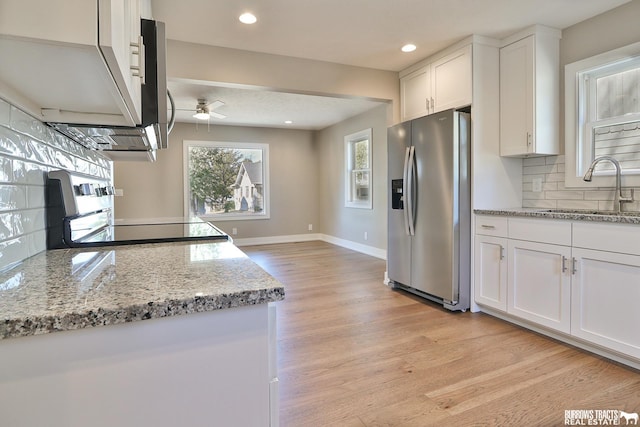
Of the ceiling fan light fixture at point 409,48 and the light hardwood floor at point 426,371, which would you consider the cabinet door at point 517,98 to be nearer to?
the ceiling fan light fixture at point 409,48

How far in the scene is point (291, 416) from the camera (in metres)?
1.69

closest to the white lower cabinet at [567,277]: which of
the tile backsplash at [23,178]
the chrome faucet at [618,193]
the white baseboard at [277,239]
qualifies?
the chrome faucet at [618,193]

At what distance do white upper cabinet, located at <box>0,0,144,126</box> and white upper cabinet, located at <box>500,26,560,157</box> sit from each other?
2.87m

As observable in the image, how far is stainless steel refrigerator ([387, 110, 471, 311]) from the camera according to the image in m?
3.04

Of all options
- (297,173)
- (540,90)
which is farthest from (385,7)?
(297,173)

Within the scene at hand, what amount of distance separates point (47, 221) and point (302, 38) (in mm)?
2419

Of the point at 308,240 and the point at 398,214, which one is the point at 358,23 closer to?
the point at 398,214

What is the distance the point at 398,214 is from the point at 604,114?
185 centimetres

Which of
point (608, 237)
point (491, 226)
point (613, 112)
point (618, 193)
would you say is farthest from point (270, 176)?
point (608, 237)

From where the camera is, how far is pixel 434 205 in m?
3.20

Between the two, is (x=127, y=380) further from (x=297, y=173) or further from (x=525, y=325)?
(x=297, y=173)

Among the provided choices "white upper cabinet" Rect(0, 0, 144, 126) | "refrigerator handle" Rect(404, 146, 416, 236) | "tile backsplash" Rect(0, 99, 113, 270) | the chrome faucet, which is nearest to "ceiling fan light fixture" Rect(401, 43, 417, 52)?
"refrigerator handle" Rect(404, 146, 416, 236)

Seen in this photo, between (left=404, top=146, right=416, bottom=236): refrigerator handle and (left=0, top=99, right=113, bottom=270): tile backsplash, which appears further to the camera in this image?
(left=404, top=146, right=416, bottom=236): refrigerator handle

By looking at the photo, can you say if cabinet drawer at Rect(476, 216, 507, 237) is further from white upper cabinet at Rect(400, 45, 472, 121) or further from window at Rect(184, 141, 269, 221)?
window at Rect(184, 141, 269, 221)
